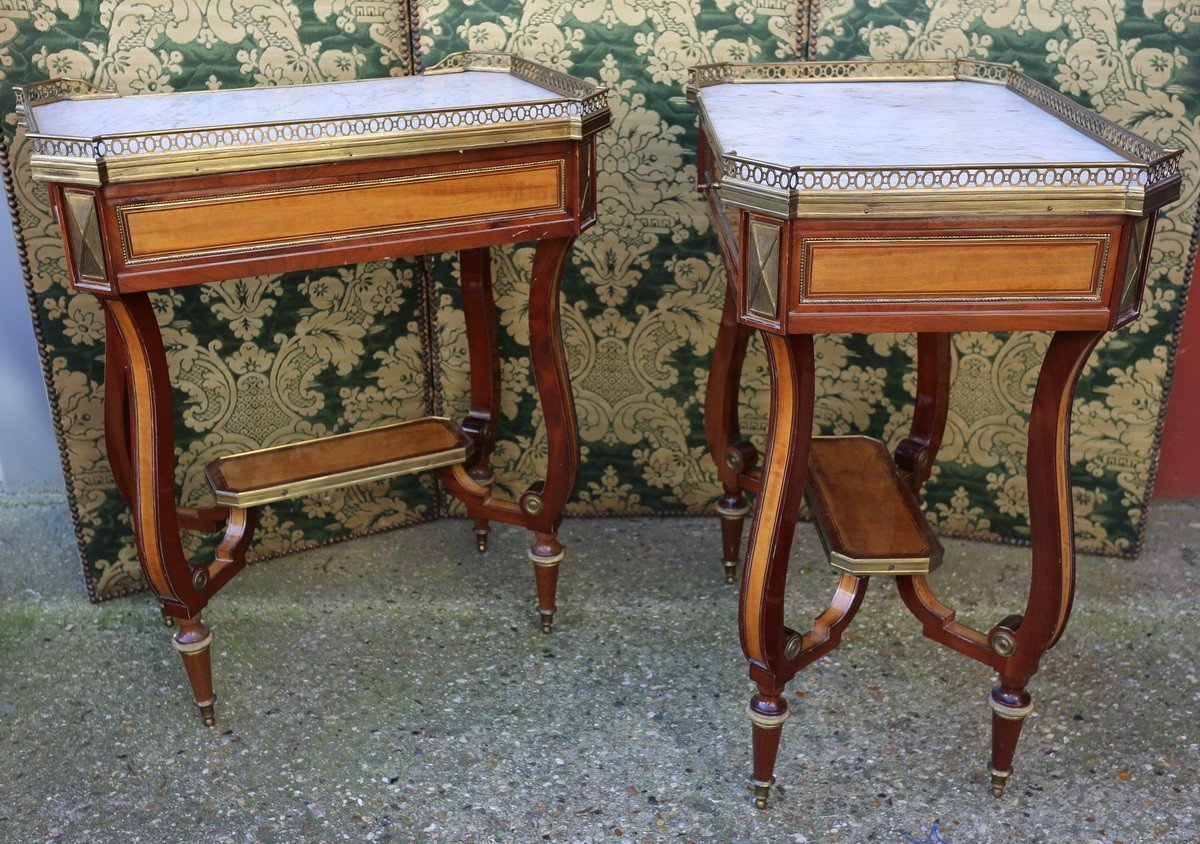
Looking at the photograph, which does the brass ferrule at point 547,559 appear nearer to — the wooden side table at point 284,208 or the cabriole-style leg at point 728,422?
the wooden side table at point 284,208

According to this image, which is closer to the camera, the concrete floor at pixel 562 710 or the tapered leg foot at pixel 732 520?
the concrete floor at pixel 562 710

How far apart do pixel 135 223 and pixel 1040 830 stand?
172 cm

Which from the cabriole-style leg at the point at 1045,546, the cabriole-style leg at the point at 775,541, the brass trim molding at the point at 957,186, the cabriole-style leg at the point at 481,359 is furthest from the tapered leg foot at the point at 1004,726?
the cabriole-style leg at the point at 481,359

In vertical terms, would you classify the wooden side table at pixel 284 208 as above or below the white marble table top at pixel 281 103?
below

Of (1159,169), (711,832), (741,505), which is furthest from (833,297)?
(741,505)

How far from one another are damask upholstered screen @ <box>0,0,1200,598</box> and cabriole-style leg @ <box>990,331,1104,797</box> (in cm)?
90

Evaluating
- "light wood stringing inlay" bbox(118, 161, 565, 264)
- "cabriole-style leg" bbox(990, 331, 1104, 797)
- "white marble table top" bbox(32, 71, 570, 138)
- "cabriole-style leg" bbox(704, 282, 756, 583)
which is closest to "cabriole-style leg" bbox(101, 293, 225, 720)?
"light wood stringing inlay" bbox(118, 161, 565, 264)

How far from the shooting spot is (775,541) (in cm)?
193

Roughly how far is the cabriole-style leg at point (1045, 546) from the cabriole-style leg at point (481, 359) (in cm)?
118

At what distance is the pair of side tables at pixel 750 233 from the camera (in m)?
1.68

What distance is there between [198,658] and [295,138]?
38.5 inches

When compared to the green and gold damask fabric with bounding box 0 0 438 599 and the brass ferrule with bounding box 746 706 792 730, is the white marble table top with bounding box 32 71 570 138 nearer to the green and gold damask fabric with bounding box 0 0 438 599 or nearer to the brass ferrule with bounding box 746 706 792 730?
the green and gold damask fabric with bounding box 0 0 438 599

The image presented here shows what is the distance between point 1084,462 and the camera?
111 inches

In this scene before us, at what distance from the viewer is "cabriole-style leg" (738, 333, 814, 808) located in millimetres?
1833
